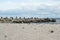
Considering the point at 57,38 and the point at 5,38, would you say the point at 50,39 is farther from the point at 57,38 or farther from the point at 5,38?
the point at 5,38

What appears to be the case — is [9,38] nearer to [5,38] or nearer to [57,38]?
[5,38]

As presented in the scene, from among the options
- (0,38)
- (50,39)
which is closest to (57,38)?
(50,39)

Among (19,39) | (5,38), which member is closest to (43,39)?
(19,39)

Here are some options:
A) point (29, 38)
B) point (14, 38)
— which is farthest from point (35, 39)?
point (14, 38)

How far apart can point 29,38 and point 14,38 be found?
1237mm

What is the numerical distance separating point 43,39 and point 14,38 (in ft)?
7.89

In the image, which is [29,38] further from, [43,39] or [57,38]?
[57,38]

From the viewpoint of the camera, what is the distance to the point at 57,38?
59.4 ft

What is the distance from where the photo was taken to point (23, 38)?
17781 mm

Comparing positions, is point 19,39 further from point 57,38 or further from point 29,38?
point 57,38

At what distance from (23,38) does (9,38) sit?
1159 millimetres

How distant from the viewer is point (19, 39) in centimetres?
1731

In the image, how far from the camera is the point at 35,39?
17500 mm

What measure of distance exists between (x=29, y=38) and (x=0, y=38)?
2.37 m
